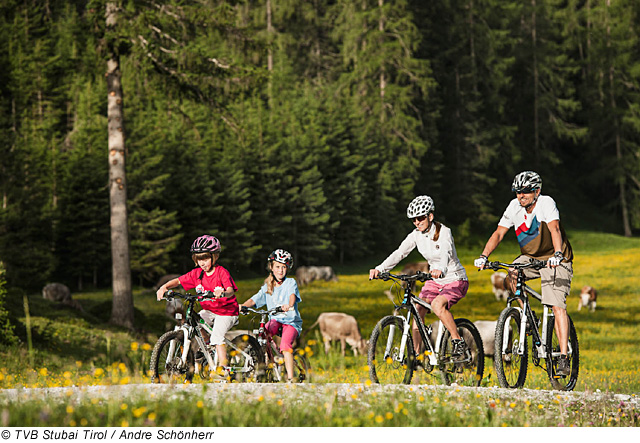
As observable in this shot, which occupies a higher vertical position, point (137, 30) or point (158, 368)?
point (137, 30)

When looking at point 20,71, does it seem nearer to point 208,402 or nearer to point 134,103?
point 134,103

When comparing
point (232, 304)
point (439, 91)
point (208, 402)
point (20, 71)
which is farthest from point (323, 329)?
point (439, 91)

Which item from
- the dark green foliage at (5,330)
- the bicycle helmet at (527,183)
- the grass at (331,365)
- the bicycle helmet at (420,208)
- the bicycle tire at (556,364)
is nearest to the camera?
the grass at (331,365)

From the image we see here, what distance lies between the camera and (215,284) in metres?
7.38

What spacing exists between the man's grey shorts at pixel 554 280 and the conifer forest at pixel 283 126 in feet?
38.4

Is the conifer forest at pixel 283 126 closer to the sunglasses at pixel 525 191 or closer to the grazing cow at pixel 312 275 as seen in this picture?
the grazing cow at pixel 312 275

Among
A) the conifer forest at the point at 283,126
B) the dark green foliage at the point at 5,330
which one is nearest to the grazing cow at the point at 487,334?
the conifer forest at the point at 283,126

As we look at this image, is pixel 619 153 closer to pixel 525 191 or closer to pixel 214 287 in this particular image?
pixel 525 191

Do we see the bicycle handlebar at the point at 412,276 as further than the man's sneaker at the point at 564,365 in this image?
No

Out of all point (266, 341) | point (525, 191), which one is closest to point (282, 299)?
point (266, 341)

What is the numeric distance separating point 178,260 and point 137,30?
53.5 feet

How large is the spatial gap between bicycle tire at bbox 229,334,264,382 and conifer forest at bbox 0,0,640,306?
35.7 feet

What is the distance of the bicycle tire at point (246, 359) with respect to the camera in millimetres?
7648

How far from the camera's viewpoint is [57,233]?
3033cm
